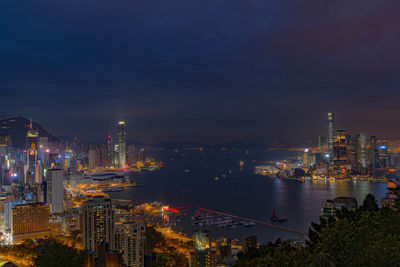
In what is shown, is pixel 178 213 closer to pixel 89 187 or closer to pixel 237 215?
pixel 237 215

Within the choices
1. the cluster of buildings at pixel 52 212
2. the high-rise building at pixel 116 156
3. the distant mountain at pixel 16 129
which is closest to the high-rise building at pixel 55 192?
the cluster of buildings at pixel 52 212

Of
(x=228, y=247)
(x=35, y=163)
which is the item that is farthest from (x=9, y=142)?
(x=228, y=247)

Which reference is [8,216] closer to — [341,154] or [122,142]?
[341,154]

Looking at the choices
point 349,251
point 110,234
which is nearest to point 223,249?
point 110,234

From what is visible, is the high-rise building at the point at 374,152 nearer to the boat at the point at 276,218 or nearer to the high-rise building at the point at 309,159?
the high-rise building at the point at 309,159

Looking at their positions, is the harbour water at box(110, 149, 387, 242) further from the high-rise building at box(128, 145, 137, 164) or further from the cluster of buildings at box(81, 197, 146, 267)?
the high-rise building at box(128, 145, 137, 164)

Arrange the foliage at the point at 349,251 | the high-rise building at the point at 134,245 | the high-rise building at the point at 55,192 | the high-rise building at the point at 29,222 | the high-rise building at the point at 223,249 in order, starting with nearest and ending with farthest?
1. the foliage at the point at 349,251
2. the high-rise building at the point at 223,249
3. the high-rise building at the point at 134,245
4. the high-rise building at the point at 29,222
5. the high-rise building at the point at 55,192
